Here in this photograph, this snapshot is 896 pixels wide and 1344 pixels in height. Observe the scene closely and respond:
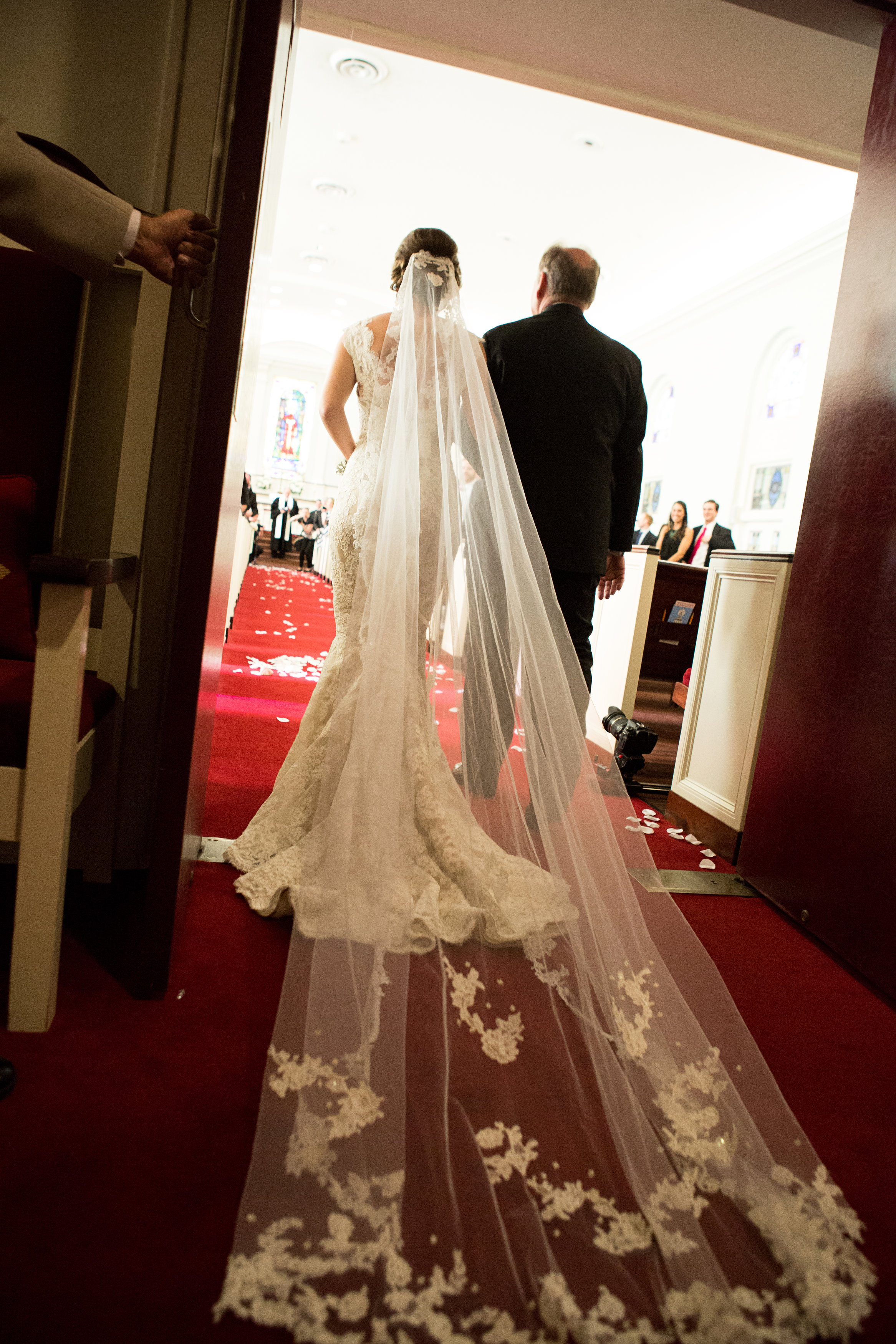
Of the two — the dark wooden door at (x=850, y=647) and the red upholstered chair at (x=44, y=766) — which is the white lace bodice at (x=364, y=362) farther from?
the dark wooden door at (x=850, y=647)

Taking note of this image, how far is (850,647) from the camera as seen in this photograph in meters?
2.29

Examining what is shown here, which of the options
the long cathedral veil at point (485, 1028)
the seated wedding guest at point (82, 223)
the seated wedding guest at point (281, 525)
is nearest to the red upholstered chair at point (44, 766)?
the long cathedral veil at point (485, 1028)

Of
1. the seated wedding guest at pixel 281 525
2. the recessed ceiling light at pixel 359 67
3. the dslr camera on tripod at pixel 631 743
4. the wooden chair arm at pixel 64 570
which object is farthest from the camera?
the seated wedding guest at pixel 281 525

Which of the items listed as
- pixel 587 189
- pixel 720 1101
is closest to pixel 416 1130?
pixel 720 1101

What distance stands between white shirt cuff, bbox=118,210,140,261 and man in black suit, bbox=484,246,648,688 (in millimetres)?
1303

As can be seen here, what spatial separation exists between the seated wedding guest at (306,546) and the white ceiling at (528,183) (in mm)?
4121

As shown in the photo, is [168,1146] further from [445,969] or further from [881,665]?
[881,665]

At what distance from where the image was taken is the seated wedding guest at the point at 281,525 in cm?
1460

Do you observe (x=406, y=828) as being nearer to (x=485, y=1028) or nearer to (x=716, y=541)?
(x=485, y=1028)

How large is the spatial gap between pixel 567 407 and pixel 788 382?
7.67 meters

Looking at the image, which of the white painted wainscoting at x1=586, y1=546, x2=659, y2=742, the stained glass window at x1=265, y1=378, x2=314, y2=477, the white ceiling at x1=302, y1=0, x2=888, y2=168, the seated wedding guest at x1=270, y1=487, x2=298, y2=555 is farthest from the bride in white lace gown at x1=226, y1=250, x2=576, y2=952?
the stained glass window at x1=265, y1=378, x2=314, y2=477

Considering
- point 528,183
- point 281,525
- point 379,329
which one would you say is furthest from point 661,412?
point 379,329

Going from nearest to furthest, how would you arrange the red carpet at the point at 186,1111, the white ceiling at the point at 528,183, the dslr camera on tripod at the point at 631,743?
the red carpet at the point at 186,1111
the dslr camera on tripod at the point at 631,743
the white ceiling at the point at 528,183

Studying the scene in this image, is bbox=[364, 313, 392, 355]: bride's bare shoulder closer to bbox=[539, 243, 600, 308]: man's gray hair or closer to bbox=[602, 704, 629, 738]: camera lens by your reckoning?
bbox=[539, 243, 600, 308]: man's gray hair
